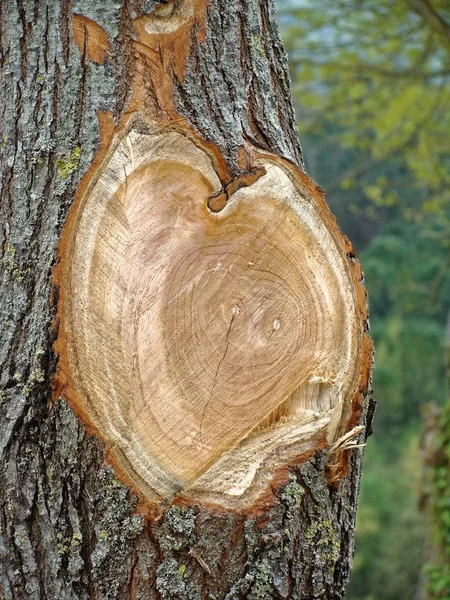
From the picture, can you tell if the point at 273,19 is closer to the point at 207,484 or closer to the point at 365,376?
Answer: the point at 365,376

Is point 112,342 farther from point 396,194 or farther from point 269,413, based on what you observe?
point 396,194

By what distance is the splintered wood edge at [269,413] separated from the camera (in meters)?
1.27

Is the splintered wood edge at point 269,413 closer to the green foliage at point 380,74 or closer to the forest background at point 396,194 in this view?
the forest background at point 396,194

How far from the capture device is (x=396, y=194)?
864 cm

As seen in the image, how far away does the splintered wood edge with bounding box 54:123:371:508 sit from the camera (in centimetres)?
127

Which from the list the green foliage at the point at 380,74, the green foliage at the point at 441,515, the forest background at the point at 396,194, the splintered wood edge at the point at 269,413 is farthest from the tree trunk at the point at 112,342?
the green foliage at the point at 380,74

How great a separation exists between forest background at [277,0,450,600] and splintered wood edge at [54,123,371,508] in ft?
9.14

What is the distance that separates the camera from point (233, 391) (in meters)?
1.32

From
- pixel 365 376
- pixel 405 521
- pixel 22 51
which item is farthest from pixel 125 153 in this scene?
pixel 405 521

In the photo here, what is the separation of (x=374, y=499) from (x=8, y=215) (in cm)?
1175

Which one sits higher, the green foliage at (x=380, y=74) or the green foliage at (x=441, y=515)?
the green foliage at (x=380, y=74)

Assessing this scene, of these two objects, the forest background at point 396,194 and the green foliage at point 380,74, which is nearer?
the forest background at point 396,194

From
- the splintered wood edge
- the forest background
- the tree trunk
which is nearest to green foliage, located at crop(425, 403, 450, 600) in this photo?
the forest background

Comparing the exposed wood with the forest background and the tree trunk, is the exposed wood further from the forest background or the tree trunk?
the forest background
